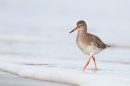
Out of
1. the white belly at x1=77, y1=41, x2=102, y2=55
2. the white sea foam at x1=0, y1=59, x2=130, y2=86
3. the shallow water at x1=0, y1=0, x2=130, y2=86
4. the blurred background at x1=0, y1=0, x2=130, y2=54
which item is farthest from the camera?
the blurred background at x1=0, y1=0, x2=130, y2=54

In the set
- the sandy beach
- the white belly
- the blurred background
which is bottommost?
the sandy beach

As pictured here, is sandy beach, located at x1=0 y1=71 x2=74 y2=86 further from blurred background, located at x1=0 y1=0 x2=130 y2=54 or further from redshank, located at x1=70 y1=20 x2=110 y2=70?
blurred background, located at x1=0 y1=0 x2=130 y2=54

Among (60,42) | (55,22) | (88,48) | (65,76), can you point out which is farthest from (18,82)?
(55,22)

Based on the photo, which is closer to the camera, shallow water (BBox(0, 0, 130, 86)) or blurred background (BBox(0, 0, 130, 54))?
shallow water (BBox(0, 0, 130, 86))

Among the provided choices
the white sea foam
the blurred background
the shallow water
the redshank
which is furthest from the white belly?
the blurred background

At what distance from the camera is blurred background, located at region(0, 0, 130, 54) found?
11.9 metres

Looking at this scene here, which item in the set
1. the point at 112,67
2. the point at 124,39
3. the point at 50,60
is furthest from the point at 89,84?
the point at 124,39

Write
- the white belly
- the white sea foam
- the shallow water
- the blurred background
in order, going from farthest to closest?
the blurred background → the white belly → the shallow water → the white sea foam

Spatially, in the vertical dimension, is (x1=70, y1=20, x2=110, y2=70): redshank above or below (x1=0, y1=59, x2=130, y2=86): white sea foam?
above

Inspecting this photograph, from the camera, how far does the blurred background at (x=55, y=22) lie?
11.9 meters

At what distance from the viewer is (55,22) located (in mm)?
17250

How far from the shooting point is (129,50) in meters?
11.2

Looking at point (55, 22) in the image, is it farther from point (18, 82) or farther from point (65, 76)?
point (18, 82)

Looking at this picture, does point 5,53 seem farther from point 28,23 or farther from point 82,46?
point 28,23
